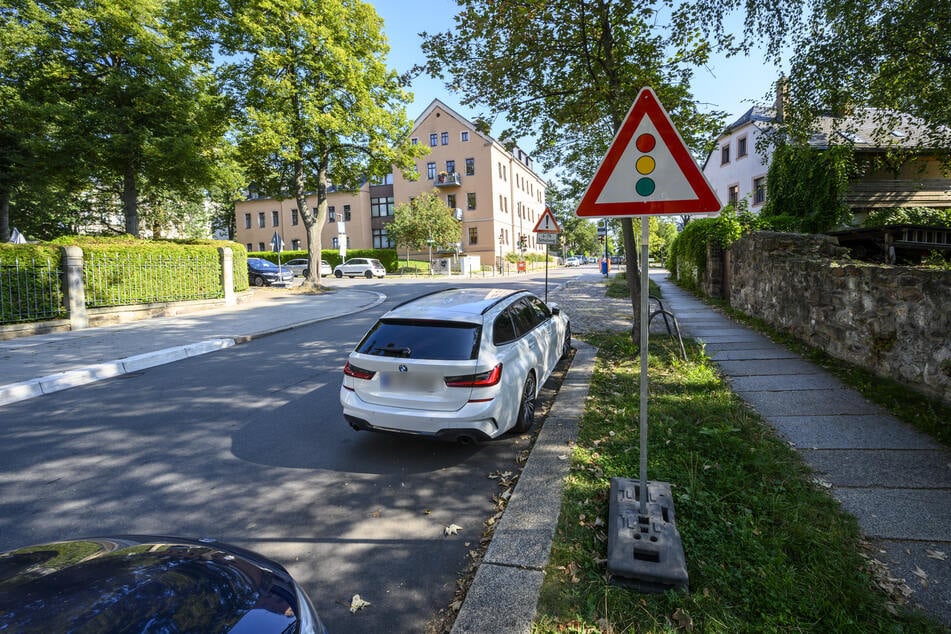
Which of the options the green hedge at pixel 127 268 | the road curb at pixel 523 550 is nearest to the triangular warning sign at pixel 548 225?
the road curb at pixel 523 550

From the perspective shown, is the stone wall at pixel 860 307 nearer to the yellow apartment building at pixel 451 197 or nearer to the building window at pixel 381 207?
the yellow apartment building at pixel 451 197

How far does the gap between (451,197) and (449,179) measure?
1.96 metres

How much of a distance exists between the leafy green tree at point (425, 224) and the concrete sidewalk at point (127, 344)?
27889 mm

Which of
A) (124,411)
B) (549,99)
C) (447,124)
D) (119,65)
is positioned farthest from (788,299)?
(447,124)

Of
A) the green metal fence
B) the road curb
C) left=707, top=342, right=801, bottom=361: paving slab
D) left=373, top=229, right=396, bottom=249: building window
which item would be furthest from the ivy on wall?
left=373, top=229, right=396, bottom=249: building window

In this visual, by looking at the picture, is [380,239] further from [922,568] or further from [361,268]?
[922,568]

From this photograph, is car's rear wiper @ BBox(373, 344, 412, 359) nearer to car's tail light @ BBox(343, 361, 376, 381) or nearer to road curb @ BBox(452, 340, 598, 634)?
car's tail light @ BBox(343, 361, 376, 381)

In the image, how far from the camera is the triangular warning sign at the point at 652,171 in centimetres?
286

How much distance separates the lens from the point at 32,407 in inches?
245

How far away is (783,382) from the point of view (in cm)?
609

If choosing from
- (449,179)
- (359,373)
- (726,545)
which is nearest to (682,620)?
(726,545)

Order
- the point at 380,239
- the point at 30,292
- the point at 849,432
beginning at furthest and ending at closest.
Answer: the point at 380,239 < the point at 30,292 < the point at 849,432

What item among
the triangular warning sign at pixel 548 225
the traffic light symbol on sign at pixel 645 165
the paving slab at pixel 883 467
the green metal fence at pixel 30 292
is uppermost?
the triangular warning sign at pixel 548 225

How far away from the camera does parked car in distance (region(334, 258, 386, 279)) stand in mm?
38031
